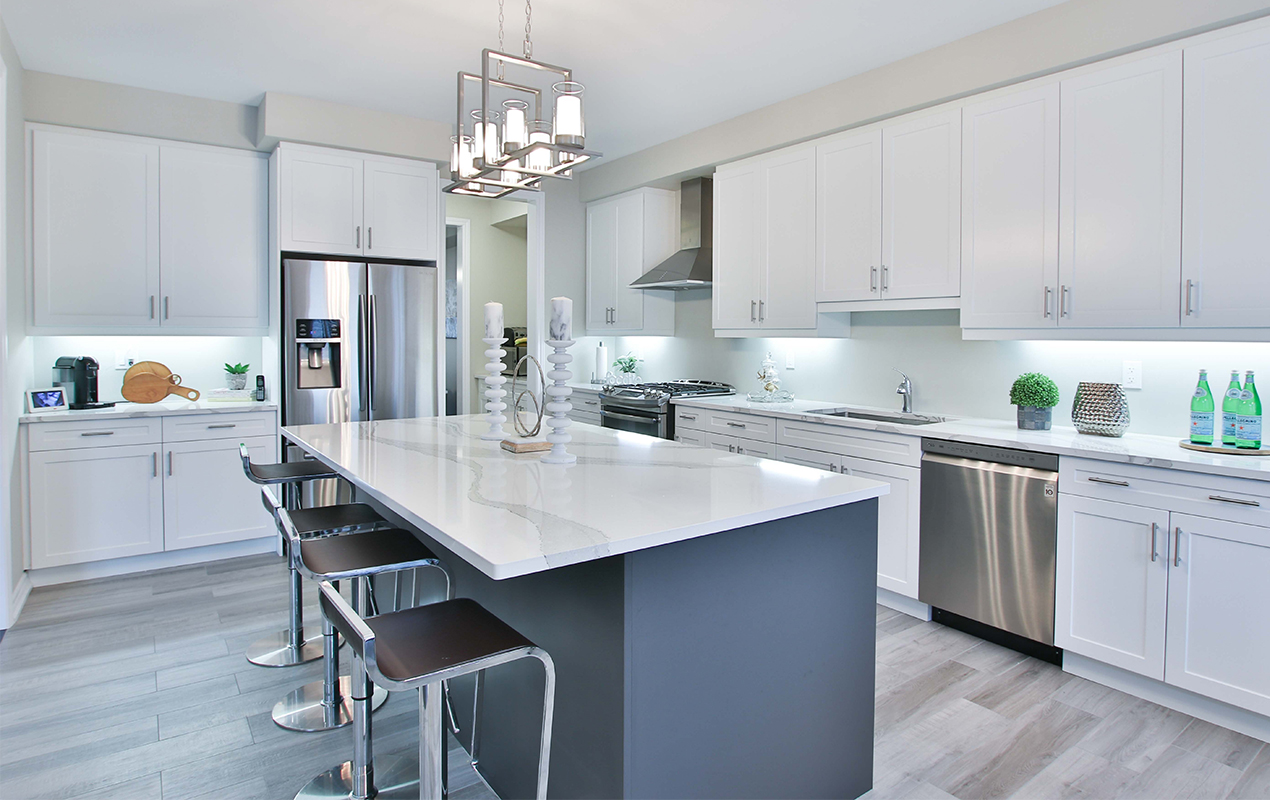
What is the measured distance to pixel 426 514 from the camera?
1.62 meters

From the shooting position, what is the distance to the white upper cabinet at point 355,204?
4.23m

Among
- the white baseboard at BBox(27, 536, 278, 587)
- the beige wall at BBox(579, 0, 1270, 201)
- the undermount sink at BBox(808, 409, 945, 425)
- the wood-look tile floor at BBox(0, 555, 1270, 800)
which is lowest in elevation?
the wood-look tile floor at BBox(0, 555, 1270, 800)

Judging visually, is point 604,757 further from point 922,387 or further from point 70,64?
point 70,64

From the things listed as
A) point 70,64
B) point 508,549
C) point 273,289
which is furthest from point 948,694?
point 70,64

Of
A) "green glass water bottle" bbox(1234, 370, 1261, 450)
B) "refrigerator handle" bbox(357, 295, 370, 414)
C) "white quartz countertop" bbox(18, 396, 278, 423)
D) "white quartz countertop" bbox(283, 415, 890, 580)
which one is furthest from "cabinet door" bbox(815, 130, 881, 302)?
"white quartz countertop" bbox(18, 396, 278, 423)

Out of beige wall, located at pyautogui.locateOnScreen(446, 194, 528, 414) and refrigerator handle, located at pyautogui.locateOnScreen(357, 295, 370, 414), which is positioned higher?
beige wall, located at pyautogui.locateOnScreen(446, 194, 528, 414)

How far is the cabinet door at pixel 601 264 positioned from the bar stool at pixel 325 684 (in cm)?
327

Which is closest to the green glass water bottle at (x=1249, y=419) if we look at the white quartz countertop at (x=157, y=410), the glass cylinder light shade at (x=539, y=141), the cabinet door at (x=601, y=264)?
the glass cylinder light shade at (x=539, y=141)

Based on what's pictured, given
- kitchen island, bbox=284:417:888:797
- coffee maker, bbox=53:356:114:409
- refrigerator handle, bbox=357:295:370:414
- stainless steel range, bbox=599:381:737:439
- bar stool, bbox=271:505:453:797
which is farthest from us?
stainless steel range, bbox=599:381:737:439

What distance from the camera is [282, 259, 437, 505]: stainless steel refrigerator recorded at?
4.26 meters

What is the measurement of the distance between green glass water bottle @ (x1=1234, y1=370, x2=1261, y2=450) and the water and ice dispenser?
4.33 m

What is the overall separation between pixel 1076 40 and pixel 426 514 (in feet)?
9.83

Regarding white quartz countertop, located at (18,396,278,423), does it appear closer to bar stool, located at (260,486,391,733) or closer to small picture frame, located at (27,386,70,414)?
small picture frame, located at (27,386,70,414)

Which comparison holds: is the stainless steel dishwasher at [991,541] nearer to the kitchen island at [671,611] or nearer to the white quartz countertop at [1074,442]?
the white quartz countertop at [1074,442]
